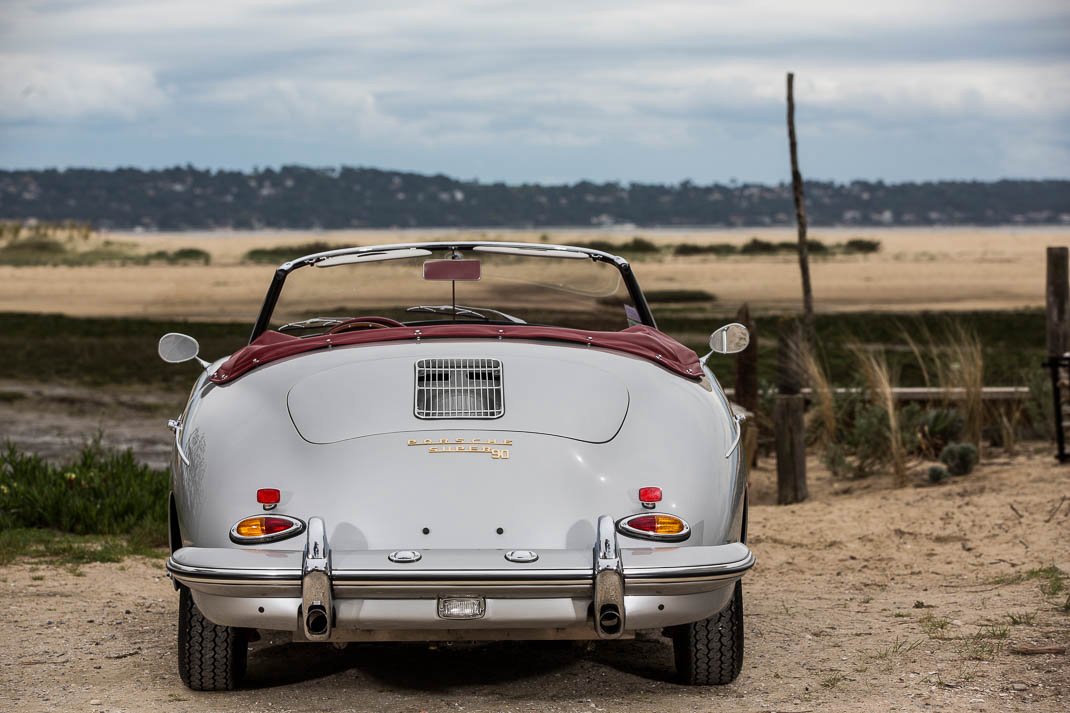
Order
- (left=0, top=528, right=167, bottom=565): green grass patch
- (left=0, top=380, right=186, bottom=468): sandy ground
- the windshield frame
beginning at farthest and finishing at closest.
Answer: (left=0, top=380, right=186, bottom=468): sandy ground < (left=0, top=528, right=167, bottom=565): green grass patch < the windshield frame

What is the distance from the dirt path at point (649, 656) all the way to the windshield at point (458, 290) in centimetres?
138

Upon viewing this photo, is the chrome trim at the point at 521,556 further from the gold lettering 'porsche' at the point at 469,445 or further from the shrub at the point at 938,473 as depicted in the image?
the shrub at the point at 938,473

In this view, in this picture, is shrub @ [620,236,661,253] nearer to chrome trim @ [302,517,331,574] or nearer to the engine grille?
the engine grille

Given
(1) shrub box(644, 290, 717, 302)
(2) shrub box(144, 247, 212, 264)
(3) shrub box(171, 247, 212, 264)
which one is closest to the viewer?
(1) shrub box(644, 290, 717, 302)

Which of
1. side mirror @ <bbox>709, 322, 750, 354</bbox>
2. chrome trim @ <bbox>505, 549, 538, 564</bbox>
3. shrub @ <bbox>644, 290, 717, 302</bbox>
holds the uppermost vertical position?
side mirror @ <bbox>709, 322, 750, 354</bbox>

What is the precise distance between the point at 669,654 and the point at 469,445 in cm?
161

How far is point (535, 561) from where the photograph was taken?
14.7 feet

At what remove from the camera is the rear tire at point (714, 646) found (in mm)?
5129

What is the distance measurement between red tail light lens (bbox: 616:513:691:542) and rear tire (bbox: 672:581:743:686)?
0.52 metres

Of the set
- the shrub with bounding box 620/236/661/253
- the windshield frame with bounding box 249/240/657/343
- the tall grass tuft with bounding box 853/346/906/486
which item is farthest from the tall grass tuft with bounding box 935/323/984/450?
the shrub with bounding box 620/236/661/253

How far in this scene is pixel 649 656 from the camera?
5.79 m

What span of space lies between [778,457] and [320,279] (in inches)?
216

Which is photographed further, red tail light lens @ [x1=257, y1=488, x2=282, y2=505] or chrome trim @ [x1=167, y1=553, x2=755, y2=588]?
red tail light lens @ [x1=257, y1=488, x2=282, y2=505]

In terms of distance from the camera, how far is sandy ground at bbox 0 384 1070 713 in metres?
5.07
